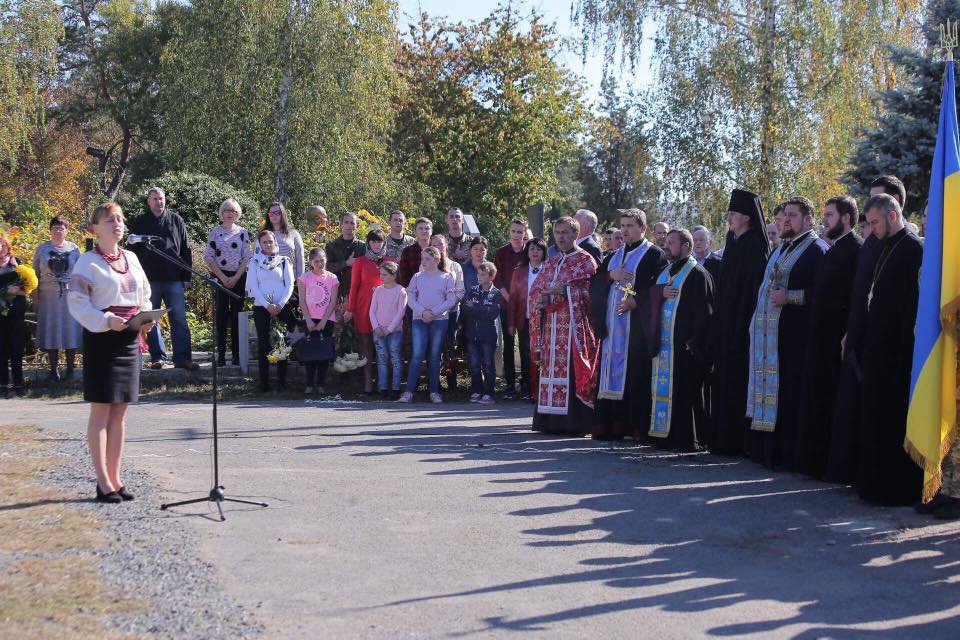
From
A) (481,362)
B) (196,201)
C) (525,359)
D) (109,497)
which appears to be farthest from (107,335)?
(196,201)

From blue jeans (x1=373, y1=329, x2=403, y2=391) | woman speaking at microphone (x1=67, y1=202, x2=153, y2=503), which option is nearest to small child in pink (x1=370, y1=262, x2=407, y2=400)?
blue jeans (x1=373, y1=329, x2=403, y2=391)

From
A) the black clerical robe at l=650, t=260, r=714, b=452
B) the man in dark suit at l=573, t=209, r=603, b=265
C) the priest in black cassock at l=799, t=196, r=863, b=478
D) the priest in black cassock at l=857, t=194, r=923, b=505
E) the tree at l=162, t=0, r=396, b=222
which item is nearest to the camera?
the priest in black cassock at l=857, t=194, r=923, b=505

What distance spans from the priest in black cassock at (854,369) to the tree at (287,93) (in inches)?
826

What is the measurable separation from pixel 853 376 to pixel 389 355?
7318 millimetres

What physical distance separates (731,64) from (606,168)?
3339 cm

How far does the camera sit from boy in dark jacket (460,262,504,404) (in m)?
14.5

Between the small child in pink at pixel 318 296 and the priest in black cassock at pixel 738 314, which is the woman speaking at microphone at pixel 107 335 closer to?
the priest in black cassock at pixel 738 314

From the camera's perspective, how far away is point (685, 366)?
10.7m

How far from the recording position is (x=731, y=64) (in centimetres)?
2306

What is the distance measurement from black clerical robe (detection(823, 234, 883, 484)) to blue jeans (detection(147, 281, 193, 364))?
8962 mm

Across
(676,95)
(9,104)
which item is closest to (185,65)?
(9,104)

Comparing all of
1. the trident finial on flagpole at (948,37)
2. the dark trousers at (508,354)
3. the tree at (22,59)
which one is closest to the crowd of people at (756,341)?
the dark trousers at (508,354)

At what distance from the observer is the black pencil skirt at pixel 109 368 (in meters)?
7.65

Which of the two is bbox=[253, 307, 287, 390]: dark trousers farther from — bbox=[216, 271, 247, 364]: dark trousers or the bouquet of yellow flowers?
the bouquet of yellow flowers
